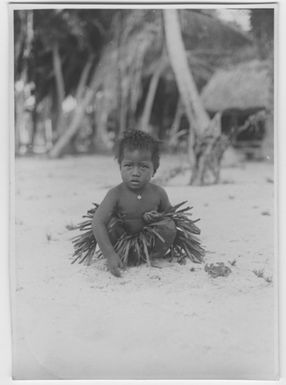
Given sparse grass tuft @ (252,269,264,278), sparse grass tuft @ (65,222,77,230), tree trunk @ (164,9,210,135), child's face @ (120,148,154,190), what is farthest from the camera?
tree trunk @ (164,9,210,135)

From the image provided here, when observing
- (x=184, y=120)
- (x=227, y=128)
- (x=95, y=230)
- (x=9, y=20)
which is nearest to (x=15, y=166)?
(x=95, y=230)

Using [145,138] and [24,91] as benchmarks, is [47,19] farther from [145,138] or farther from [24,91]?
[145,138]

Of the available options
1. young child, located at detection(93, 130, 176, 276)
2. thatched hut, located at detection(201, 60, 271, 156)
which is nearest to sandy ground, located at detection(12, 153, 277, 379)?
young child, located at detection(93, 130, 176, 276)

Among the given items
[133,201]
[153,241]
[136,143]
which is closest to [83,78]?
[136,143]

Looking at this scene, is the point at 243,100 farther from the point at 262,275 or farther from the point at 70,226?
the point at 70,226

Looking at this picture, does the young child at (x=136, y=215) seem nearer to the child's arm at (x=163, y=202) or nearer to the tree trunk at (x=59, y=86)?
the child's arm at (x=163, y=202)

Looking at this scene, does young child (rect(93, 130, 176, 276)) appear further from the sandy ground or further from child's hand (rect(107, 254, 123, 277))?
the sandy ground

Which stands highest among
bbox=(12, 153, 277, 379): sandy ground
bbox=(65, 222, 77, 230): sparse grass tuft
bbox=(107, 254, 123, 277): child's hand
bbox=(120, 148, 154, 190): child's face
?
bbox=(120, 148, 154, 190): child's face

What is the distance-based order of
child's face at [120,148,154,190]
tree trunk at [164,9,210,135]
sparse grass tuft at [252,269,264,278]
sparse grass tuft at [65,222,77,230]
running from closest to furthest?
child's face at [120,148,154,190] → sparse grass tuft at [252,269,264,278] → sparse grass tuft at [65,222,77,230] → tree trunk at [164,9,210,135]
